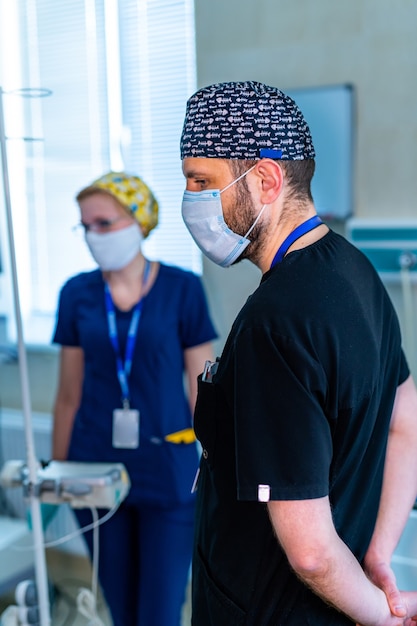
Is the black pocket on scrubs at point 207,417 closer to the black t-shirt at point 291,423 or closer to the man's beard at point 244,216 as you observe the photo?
the black t-shirt at point 291,423

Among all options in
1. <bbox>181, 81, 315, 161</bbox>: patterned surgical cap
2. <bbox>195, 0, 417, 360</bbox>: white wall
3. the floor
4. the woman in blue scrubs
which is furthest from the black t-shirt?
the floor

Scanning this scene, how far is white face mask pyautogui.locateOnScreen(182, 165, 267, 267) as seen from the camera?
40.3 inches

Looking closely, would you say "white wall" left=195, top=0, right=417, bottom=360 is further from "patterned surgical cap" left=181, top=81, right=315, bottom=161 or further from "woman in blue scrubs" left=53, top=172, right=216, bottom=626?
"patterned surgical cap" left=181, top=81, right=315, bottom=161

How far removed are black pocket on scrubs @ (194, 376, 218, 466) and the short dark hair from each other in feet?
0.99

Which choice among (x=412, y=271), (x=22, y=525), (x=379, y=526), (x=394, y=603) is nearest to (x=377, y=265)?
(x=412, y=271)

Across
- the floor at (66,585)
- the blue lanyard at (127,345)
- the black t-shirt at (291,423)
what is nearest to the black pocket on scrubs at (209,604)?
the black t-shirt at (291,423)

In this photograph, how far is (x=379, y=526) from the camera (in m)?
1.16

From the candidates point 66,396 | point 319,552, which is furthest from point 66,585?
point 319,552

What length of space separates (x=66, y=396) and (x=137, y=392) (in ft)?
0.87

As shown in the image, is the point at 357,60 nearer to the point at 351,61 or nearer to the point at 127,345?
the point at 351,61

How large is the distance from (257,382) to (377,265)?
1.27 meters

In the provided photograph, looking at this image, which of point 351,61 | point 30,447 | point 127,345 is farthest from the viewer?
point 351,61

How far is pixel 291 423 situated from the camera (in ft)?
2.90

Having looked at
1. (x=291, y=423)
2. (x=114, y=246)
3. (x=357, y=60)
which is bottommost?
(x=291, y=423)
